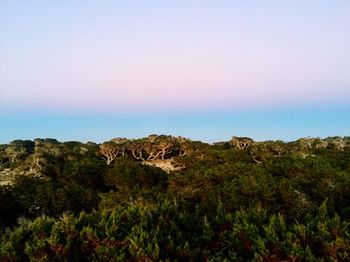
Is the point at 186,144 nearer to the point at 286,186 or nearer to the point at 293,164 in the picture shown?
the point at 293,164

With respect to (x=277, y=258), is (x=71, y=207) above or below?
below

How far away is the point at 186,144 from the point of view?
76.1 m

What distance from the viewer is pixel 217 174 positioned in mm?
30078

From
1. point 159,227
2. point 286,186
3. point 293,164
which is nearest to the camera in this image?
point 159,227

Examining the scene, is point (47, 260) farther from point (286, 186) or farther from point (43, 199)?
point (43, 199)

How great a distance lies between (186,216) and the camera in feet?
45.5

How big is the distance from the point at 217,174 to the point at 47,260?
2015 centimetres

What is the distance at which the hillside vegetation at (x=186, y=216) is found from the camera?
11211mm

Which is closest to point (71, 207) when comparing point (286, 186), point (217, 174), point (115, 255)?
point (217, 174)

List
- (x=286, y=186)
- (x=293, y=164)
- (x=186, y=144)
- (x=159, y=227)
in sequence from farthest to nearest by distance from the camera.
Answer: (x=186, y=144) → (x=293, y=164) → (x=286, y=186) → (x=159, y=227)

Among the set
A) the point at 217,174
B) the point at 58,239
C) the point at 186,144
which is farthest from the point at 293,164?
the point at 186,144

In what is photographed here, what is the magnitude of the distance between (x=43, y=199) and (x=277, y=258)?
21.7 meters

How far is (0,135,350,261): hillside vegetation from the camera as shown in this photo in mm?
11211

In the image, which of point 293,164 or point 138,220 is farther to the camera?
point 293,164
